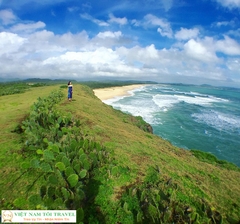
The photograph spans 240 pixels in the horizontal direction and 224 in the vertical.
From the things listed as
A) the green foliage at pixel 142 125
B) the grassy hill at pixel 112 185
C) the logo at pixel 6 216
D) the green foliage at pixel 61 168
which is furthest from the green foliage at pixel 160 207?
the green foliage at pixel 142 125

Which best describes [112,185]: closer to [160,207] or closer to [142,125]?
[160,207]

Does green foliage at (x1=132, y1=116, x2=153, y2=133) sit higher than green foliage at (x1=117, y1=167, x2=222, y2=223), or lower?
lower

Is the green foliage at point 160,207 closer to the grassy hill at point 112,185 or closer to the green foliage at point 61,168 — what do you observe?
the grassy hill at point 112,185

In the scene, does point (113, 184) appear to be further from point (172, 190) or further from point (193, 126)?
point (193, 126)

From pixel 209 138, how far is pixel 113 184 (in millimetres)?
21253

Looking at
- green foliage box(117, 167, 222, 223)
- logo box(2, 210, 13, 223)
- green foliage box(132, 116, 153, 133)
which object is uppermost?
logo box(2, 210, 13, 223)

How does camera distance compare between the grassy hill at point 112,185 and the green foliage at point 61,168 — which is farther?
the grassy hill at point 112,185

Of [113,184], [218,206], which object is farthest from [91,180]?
[218,206]

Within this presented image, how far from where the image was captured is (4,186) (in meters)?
5.23

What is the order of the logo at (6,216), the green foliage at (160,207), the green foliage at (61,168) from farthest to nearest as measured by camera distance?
the green foliage at (160,207), the green foliage at (61,168), the logo at (6,216)

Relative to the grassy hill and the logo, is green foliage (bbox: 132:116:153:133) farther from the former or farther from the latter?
the logo

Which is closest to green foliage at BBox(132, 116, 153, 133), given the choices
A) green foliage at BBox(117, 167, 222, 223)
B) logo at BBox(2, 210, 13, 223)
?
green foliage at BBox(117, 167, 222, 223)

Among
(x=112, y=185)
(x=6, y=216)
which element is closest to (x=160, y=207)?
(x=112, y=185)

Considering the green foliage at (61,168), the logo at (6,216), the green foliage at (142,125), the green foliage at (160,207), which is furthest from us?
the green foliage at (142,125)
